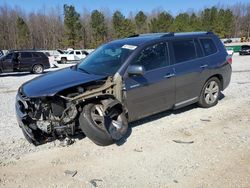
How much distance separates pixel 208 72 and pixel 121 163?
3464 millimetres

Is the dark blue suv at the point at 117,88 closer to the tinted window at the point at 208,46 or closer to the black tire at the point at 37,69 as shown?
the tinted window at the point at 208,46

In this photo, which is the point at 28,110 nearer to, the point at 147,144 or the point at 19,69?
the point at 147,144

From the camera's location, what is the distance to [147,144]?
16.7ft

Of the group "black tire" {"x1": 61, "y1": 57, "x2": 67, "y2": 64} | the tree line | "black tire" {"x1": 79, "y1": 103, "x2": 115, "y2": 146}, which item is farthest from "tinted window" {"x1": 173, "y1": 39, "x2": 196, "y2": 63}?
the tree line

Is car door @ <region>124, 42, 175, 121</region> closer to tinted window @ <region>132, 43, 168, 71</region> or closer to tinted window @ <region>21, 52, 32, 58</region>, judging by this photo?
tinted window @ <region>132, 43, 168, 71</region>

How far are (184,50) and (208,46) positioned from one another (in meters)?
0.95

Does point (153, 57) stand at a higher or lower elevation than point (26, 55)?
higher

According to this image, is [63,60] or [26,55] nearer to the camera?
[26,55]

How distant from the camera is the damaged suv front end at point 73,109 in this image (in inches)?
193

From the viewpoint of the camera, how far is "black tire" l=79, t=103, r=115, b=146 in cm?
482

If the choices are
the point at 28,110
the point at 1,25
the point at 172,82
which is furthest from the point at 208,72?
the point at 1,25

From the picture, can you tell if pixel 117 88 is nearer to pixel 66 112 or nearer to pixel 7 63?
pixel 66 112

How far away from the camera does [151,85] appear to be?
5699 mm

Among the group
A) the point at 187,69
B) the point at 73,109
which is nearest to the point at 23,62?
the point at 187,69
